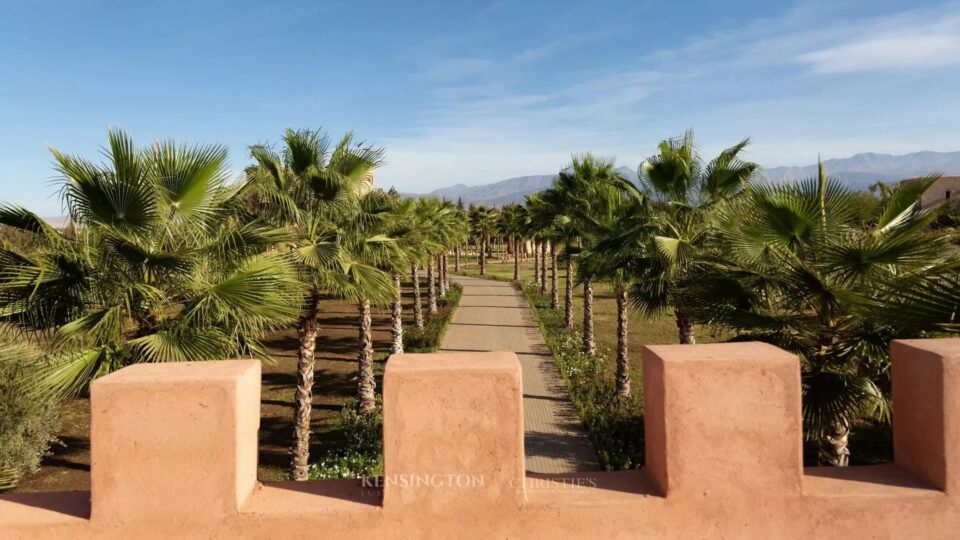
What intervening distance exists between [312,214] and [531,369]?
1284cm

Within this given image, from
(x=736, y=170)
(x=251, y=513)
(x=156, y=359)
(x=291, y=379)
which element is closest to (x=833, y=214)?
(x=736, y=170)

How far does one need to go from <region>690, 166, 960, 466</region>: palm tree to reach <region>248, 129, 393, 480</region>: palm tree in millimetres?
5987

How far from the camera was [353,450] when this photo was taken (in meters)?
13.7

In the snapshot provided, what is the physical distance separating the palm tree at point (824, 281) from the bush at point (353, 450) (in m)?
7.47

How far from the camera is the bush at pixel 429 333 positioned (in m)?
24.2

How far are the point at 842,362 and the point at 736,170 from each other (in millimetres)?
5893

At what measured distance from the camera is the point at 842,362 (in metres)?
5.62

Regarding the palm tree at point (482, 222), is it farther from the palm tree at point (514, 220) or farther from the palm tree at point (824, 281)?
the palm tree at point (824, 281)

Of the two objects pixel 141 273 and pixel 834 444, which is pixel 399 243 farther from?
pixel 834 444

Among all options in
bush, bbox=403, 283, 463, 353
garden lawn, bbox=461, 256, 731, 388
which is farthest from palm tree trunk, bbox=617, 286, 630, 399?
bush, bbox=403, 283, 463, 353

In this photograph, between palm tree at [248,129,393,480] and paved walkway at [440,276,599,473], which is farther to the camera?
paved walkway at [440,276,599,473]

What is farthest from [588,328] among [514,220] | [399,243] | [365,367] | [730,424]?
[514,220]

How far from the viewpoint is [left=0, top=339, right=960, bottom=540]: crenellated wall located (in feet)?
7.24

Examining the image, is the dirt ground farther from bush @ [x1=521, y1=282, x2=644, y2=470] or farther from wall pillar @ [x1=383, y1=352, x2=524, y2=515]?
bush @ [x1=521, y1=282, x2=644, y2=470]
